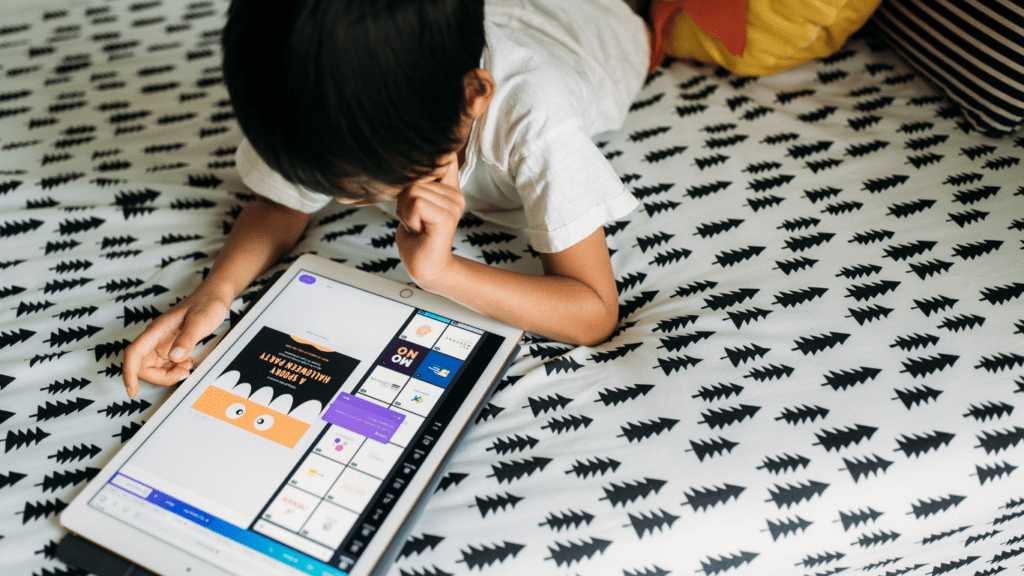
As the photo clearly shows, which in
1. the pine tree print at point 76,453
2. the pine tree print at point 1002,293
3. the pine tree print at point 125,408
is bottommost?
the pine tree print at point 76,453

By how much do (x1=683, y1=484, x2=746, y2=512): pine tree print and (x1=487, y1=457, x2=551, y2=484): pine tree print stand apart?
126 millimetres

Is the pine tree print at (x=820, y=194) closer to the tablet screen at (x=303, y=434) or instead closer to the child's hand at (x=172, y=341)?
the tablet screen at (x=303, y=434)

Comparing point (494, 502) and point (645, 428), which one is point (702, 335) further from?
point (494, 502)

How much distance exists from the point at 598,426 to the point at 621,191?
250mm

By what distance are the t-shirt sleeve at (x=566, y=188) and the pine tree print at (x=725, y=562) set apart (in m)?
0.32

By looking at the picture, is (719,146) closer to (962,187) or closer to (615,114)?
(615,114)

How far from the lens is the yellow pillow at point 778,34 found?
813 mm

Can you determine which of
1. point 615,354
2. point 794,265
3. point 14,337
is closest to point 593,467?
point 615,354

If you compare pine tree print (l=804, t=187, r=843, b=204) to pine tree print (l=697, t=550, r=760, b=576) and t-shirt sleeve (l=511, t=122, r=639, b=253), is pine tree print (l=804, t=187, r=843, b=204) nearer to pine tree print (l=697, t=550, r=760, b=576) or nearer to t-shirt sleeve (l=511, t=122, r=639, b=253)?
t-shirt sleeve (l=511, t=122, r=639, b=253)

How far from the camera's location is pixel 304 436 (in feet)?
1.76

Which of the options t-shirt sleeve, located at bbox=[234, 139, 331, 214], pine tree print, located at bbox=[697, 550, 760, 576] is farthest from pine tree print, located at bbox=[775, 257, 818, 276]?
t-shirt sleeve, located at bbox=[234, 139, 331, 214]

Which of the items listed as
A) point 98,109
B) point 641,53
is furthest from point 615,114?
point 98,109

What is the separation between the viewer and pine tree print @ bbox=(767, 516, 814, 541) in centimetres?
51

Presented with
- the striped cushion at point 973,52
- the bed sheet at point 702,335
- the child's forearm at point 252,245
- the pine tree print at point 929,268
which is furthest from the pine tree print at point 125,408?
the striped cushion at point 973,52
